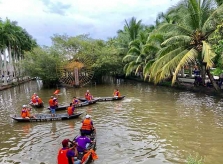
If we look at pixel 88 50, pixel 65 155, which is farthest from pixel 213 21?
pixel 88 50

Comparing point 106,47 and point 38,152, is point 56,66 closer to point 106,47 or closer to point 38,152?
point 106,47

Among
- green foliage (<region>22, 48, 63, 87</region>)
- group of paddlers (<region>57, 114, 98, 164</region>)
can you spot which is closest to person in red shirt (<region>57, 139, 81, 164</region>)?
group of paddlers (<region>57, 114, 98, 164</region>)

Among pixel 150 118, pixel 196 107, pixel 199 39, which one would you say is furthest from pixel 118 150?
pixel 199 39

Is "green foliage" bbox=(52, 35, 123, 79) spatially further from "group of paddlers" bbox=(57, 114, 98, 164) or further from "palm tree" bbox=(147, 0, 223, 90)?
"group of paddlers" bbox=(57, 114, 98, 164)

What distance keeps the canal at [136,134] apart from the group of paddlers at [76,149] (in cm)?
67

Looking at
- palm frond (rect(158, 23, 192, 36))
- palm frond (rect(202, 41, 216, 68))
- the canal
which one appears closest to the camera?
the canal

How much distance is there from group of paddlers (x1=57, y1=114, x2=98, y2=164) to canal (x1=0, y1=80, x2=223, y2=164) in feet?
2.19

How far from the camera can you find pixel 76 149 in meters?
10.5

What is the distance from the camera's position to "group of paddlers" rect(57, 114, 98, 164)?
905cm

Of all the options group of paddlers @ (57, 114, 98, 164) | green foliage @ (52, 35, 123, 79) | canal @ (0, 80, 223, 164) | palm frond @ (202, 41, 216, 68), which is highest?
green foliage @ (52, 35, 123, 79)

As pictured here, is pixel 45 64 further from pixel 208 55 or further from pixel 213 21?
pixel 208 55

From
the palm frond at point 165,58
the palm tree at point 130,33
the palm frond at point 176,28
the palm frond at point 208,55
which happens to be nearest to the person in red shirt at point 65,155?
the palm frond at point 208,55

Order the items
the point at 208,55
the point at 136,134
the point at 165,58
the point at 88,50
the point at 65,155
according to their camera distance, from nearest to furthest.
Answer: the point at 65,155, the point at 136,134, the point at 208,55, the point at 165,58, the point at 88,50

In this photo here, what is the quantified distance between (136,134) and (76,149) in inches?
194
